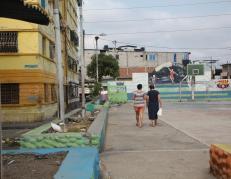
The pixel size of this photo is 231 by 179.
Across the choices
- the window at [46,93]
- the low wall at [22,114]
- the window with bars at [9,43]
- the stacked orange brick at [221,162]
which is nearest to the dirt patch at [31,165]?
the stacked orange brick at [221,162]

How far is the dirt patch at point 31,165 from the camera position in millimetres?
6664

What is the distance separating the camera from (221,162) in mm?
7867

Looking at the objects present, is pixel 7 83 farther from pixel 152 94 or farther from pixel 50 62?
pixel 152 94

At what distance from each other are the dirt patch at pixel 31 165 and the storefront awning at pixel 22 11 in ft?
7.90

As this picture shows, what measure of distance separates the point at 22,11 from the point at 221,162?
4144 millimetres

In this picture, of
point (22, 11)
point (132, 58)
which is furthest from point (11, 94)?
point (132, 58)

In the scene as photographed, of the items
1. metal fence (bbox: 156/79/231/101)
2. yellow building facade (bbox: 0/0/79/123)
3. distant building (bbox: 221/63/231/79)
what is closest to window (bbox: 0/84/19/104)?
yellow building facade (bbox: 0/0/79/123)

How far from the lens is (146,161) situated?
10.3 m

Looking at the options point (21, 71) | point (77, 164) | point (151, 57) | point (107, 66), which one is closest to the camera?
point (77, 164)

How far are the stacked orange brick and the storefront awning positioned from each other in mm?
3761

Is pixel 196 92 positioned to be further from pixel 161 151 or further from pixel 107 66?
pixel 161 151

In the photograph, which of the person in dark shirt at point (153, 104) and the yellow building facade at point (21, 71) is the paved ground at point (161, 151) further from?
the yellow building facade at point (21, 71)

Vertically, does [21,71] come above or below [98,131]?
above

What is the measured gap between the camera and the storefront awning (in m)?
8.00
